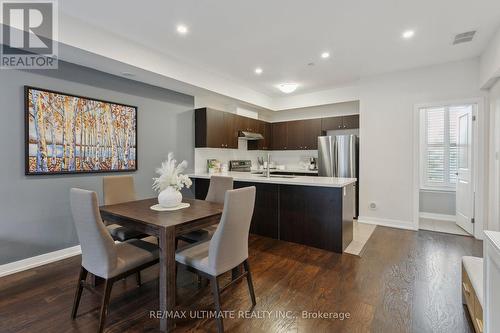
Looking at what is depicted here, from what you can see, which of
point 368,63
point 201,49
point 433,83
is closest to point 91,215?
point 201,49

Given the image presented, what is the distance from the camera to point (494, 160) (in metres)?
3.43

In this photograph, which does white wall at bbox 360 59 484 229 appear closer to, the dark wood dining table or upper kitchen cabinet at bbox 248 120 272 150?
upper kitchen cabinet at bbox 248 120 272 150

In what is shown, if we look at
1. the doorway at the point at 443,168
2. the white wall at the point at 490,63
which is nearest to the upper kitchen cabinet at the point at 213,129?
the doorway at the point at 443,168

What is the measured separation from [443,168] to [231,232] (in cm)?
527

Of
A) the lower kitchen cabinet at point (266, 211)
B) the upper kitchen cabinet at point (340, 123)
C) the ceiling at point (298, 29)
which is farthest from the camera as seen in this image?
the upper kitchen cabinet at point (340, 123)

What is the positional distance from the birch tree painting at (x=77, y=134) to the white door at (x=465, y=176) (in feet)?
17.5

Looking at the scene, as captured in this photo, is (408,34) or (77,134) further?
(77,134)

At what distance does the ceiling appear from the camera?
7.93ft

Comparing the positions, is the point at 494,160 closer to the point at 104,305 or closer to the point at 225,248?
the point at 225,248

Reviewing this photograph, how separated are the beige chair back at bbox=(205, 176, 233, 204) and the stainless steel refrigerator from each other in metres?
2.76

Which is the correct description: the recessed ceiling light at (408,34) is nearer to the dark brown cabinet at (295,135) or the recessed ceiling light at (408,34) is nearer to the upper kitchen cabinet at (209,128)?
the dark brown cabinet at (295,135)

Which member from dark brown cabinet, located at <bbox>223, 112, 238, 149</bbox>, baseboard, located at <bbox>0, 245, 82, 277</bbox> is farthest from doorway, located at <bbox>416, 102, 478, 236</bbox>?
baseboard, located at <bbox>0, 245, 82, 277</bbox>

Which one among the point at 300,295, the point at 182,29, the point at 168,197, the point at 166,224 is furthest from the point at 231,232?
the point at 182,29

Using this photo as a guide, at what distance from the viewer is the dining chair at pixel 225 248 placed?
175cm
